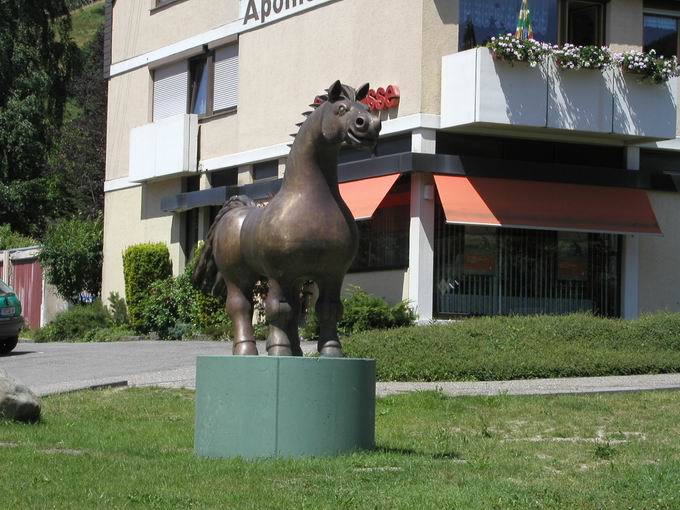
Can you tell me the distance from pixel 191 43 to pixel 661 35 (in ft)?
35.6

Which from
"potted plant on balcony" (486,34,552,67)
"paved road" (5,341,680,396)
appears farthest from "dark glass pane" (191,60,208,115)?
"potted plant on balcony" (486,34,552,67)

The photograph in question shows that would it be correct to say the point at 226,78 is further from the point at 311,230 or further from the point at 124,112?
the point at 311,230

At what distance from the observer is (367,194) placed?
24250mm

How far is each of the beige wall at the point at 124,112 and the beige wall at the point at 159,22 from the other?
64 cm

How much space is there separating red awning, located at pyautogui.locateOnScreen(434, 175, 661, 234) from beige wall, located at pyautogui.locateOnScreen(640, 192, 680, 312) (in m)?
0.73

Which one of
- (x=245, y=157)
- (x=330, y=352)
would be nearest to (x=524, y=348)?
(x=330, y=352)

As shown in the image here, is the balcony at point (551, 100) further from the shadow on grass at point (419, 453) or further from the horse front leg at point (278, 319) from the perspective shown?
the horse front leg at point (278, 319)

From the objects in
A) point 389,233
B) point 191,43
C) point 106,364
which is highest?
point 191,43

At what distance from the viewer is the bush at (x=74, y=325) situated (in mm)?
30938

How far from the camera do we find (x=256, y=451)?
32.5ft

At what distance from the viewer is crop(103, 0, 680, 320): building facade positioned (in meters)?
23.8

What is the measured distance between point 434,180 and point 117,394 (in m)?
9.68

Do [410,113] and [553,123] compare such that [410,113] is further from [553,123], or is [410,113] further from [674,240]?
[674,240]

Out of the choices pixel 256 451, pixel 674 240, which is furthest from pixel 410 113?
pixel 256 451
